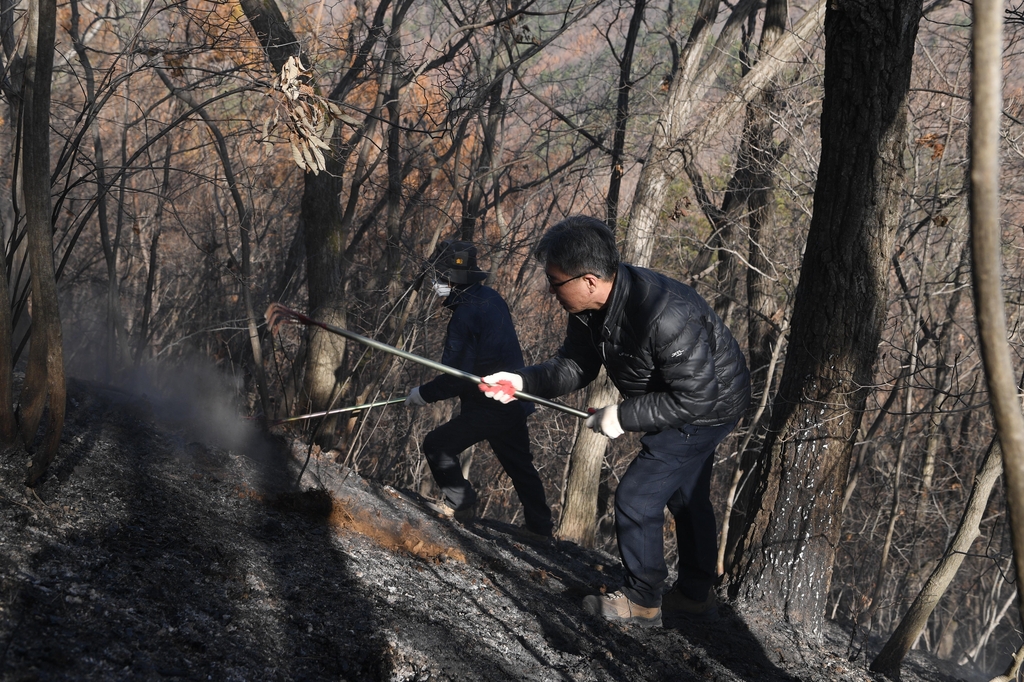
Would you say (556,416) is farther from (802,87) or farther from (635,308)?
(635,308)

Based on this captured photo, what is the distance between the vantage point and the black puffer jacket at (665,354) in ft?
10.6

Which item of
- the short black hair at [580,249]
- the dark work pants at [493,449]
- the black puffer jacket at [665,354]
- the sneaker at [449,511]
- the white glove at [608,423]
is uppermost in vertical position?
the short black hair at [580,249]

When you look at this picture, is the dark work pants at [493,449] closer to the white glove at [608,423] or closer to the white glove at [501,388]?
the white glove at [501,388]

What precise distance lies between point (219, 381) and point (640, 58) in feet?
24.9

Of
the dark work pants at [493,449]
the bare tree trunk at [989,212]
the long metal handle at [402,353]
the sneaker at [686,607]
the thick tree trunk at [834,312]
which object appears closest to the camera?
the bare tree trunk at [989,212]

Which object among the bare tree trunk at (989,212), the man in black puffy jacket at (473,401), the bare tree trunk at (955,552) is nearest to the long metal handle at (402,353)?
the man in black puffy jacket at (473,401)

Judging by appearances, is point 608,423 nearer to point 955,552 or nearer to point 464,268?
point 955,552

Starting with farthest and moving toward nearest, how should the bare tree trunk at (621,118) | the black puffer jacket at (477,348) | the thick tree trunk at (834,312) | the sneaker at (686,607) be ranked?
the bare tree trunk at (621,118), the black puffer jacket at (477,348), the sneaker at (686,607), the thick tree trunk at (834,312)

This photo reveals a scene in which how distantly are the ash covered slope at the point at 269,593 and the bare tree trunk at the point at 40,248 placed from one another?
0.61 ft

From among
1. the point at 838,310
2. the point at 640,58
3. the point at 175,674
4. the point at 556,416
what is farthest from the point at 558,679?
the point at 556,416

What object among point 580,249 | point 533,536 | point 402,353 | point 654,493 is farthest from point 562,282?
point 533,536

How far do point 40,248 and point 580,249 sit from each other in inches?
86.5

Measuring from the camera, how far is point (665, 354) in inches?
128

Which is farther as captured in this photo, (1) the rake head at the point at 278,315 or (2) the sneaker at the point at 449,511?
(2) the sneaker at the point at 449,511
